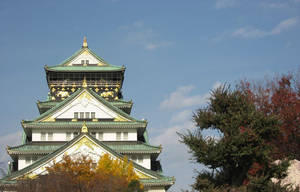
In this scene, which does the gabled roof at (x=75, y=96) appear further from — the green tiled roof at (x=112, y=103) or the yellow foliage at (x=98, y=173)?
the yellow foliage at (x=98, y=173)

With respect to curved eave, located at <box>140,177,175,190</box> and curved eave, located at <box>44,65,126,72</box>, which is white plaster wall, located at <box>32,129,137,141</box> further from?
curved eave, located at <box>44,65,126,72</box>

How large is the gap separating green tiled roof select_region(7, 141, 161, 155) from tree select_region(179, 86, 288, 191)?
22.7m

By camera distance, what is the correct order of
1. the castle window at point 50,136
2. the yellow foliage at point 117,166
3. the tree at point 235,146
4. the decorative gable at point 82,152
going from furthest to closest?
1. the castle window at point 50,136
2. the decorative gable at point 82,152
3. the yellow foliage at point 117,166
4. the tree at point 235,146

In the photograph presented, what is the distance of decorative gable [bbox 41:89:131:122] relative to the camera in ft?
181

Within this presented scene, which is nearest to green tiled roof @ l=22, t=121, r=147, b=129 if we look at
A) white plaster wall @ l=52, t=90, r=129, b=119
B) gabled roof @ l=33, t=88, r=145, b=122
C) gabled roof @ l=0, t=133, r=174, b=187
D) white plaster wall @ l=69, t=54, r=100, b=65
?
gabled roof @ l=33, t=88, r=145, b=122

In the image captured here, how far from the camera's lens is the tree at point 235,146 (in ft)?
92.7

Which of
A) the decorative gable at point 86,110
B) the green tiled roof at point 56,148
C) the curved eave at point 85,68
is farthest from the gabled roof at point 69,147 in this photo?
the curved eave at point 85,68

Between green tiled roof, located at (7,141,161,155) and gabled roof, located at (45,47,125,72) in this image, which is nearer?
green tiled roof, located at (7,141,161,155)

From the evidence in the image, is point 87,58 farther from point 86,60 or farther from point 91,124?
point 91,124

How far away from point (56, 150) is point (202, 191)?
2243cm

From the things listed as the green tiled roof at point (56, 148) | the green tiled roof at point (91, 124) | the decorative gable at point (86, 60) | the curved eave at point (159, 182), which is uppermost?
the decorative gable at point (86, 60)

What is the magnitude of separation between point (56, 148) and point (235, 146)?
28.0 meters

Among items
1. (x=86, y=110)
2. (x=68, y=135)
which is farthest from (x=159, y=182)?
(x=86, y=110)

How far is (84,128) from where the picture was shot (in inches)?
1902
